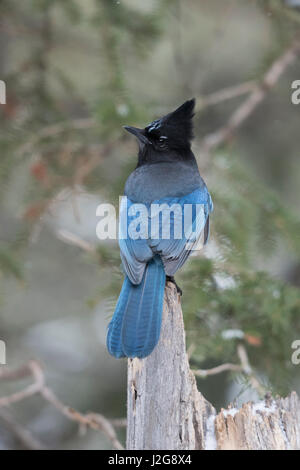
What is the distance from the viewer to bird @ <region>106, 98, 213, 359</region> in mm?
2320

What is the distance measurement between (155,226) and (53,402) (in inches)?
38.9

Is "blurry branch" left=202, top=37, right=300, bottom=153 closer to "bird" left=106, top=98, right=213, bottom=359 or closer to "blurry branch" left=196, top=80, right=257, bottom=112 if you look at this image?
"blurry branch" left=196, top=80, right=257, bottom=112

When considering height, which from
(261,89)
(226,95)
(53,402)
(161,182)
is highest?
(261,89)

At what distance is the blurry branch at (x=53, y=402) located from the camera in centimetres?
290

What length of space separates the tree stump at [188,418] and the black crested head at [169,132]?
1477 mm

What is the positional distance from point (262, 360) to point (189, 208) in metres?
0.93

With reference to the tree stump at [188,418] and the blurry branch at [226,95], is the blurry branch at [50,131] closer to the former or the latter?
the blurry branch at [226,95]

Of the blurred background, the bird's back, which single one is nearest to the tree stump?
the blurred background

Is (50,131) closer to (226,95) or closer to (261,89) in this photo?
(226,95)

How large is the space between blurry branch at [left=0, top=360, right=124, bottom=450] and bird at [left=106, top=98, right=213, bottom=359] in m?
0.53

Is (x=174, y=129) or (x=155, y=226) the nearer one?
(x=155, y=226)

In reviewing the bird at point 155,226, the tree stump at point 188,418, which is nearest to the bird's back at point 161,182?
the bird at point 155,226

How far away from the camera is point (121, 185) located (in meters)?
3.63

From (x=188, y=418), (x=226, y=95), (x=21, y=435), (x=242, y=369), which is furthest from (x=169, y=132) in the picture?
(x=21, y=435)
